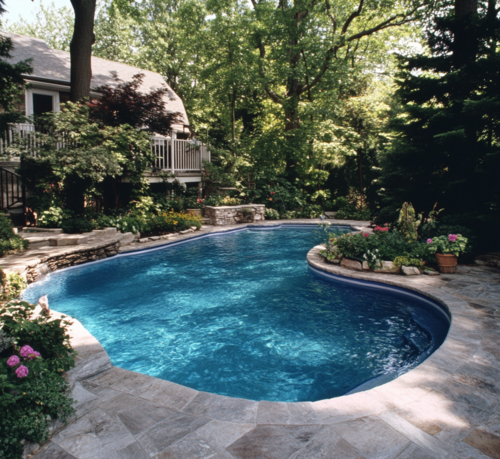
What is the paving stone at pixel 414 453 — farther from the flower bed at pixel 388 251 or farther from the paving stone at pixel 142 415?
the flower bed at pixel 388 251

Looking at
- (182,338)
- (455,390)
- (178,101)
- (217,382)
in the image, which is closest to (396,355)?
(455,390)

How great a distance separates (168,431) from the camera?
256cm

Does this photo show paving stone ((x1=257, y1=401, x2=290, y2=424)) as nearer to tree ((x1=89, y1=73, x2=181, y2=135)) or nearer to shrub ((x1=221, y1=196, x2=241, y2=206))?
tree ((x1=89, y1=73, x2=181, y2=135))

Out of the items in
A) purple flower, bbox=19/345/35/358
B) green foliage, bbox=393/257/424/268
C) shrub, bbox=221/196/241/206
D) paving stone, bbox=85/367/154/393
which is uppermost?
shrub, bbox=221/196/241/206

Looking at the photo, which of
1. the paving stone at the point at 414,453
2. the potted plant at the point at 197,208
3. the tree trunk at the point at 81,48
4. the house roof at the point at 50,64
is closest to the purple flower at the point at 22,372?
the paving stone at the point at 414,453

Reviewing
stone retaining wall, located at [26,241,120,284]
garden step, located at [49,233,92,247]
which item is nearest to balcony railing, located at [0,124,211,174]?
garden step, located at [49,233,92,247]

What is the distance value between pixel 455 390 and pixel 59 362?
3506 mm

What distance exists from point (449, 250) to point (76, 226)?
9219mm

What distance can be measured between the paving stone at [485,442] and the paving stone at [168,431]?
1917 mm

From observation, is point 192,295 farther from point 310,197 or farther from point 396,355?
point 310,197

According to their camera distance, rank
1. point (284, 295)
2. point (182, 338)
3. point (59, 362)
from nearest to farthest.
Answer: point (59, 362) → point (182, 338) → point (284, 295)

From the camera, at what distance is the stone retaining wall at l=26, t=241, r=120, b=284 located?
7070 millimetres

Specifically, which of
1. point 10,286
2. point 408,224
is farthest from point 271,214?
point 10,286

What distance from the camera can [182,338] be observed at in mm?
5211
